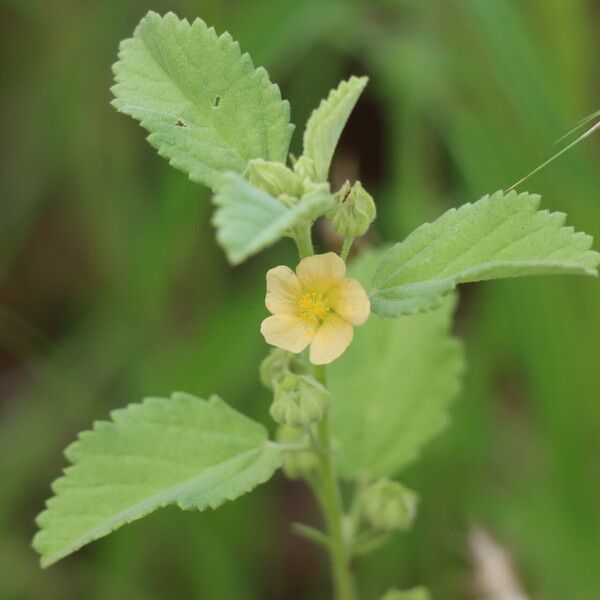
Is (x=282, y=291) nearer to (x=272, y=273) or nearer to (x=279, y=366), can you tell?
(x=272, y=273)

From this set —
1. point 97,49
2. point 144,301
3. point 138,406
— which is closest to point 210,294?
point 144,301

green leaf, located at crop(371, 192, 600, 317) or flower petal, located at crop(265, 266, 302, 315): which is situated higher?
flower petal, located at crop(265, 266, 302, 315)

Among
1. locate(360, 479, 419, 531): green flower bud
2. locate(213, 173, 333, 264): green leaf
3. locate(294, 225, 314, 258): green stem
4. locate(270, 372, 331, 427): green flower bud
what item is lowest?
locate(360, 479, 419, 531): green flower bud

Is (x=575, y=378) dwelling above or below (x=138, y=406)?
below

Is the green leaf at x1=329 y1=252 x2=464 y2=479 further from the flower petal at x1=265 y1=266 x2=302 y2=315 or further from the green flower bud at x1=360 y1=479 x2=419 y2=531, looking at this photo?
the flower petal at x1=265 y1=266 x2=302 y2=315

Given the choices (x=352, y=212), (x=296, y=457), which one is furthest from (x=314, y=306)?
(x=296, y=457)

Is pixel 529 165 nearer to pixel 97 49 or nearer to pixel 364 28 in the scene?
pixel 364 28

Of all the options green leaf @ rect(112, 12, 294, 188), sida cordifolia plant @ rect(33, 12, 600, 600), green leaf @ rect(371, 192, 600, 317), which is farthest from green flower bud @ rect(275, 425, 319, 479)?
green leaf @ rect(112, 12, 294, 188)
